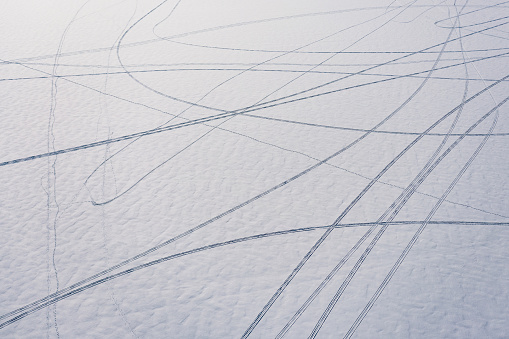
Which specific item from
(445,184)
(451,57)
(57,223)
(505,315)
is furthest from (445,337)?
(451,57)

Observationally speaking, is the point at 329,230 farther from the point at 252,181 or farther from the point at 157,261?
the point at 157,261

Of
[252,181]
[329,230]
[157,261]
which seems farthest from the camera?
Result: [252,181]

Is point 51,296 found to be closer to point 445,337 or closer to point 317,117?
point 445,337

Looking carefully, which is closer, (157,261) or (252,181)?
(157,261)

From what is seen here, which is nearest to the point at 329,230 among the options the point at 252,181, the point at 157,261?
the point at 252,181

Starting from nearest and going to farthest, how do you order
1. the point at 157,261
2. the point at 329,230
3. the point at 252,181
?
the point at 157,261, the point at 329,230, the point at 252,181

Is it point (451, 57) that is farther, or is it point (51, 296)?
point (451, 57)

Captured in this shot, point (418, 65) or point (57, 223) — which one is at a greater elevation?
point (418, 65)

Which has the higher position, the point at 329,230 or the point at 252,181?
the point at 252,181
